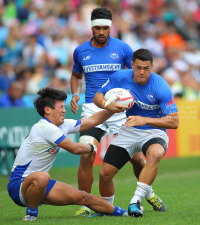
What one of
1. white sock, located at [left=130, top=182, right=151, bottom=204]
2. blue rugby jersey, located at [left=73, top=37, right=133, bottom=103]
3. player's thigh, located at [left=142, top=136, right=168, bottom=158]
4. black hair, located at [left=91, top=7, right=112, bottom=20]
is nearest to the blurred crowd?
blue rugby jersey, located at [left=73, top=37, right=133, bottom=103]

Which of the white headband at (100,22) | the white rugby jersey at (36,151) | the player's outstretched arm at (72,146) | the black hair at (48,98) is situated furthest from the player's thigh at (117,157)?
the white headband at (100,22)

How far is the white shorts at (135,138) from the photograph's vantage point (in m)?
6.07

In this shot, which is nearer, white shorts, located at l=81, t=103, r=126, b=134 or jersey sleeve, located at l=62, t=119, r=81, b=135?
jersey sleeve, located at l=62, t=119, r=81, b=135

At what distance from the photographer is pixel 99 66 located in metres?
6.96

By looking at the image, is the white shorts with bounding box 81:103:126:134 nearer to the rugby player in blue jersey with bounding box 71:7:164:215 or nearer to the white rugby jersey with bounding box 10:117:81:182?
the rugby player in blue jersey with bounding box 71:7:164:215

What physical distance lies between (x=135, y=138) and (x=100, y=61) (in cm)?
145

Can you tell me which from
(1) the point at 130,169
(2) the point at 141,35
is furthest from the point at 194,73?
(1) the point at 130,169

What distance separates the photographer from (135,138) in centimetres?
609

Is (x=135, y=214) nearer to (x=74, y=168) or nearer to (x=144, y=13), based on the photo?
(x=74, y=168)

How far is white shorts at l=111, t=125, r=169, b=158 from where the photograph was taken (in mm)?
6070

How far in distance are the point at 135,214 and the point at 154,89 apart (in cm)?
154

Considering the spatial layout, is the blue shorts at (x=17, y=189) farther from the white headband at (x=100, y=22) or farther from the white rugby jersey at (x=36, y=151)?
the white headband at (x=100, y=22)

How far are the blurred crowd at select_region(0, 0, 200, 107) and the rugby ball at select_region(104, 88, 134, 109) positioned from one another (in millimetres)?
6076

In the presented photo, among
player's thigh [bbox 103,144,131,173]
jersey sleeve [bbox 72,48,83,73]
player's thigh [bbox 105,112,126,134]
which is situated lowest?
player's thigh [bbox 103,144,131,173]
